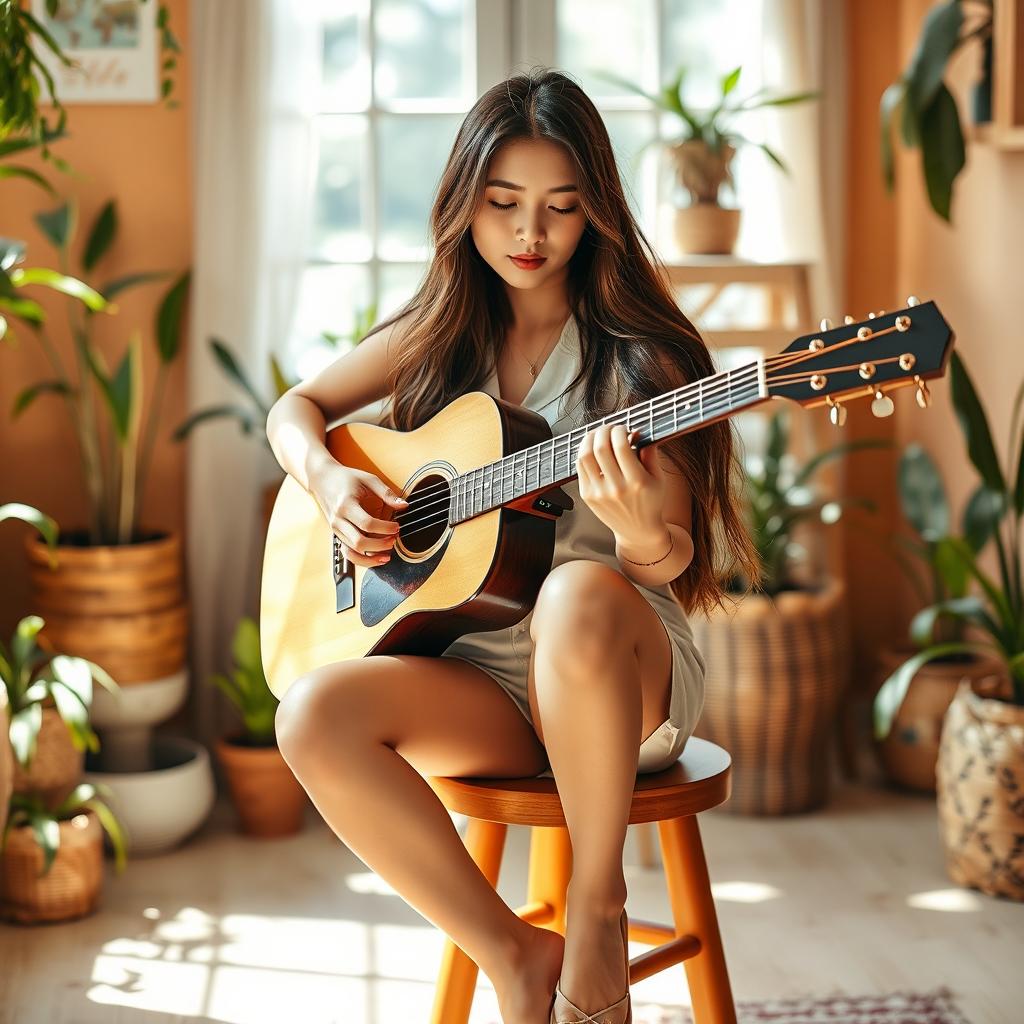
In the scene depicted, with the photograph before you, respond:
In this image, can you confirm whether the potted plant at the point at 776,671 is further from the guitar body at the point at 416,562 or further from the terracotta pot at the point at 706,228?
the guitar body at the point at 416,562

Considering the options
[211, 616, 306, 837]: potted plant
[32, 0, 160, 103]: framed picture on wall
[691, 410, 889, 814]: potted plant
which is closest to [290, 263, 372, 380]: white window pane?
[32, 0, 160, 103]: framed picture on wall

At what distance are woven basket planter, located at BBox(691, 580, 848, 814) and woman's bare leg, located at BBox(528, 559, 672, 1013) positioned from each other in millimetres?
1427

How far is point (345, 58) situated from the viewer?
123 inches

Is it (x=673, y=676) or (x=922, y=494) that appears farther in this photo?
(x=922, y=494)

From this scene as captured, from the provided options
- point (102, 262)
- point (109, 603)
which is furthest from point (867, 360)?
point (102, 262)

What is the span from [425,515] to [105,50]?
1.78 metres

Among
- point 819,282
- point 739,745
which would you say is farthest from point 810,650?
point 819,282

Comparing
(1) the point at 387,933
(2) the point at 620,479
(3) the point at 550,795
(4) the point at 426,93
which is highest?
(4) the point at 426,93

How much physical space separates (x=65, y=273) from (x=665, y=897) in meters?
1.75

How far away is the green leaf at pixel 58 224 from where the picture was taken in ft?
9.23

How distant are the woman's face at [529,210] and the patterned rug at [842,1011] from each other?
1156mm

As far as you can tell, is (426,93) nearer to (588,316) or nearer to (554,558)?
(588,316)

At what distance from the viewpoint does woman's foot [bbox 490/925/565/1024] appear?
4.85 feet

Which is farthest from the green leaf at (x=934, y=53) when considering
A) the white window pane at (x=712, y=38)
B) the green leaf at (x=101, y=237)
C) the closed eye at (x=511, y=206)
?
the green leaf at (x=101, y=237)
